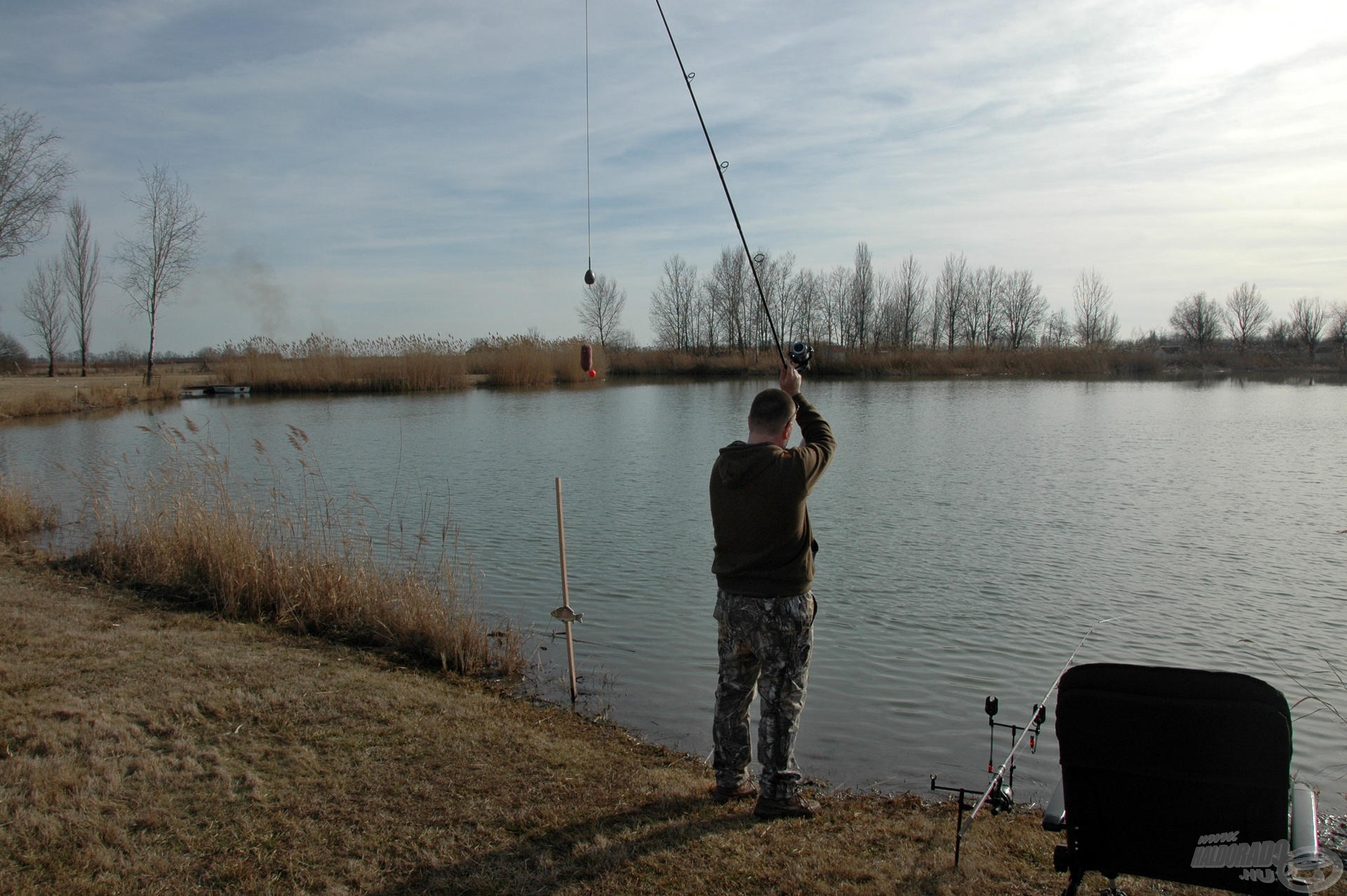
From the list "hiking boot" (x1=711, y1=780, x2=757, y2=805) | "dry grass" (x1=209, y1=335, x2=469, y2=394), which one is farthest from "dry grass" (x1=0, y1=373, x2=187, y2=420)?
"hiking boot" (x1=711, y1=780, x2=757, y2=805)

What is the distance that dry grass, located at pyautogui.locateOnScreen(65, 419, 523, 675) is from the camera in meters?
7.27

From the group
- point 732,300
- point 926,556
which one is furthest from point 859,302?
Answer: point 926,556

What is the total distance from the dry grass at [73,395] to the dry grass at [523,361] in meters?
14.5

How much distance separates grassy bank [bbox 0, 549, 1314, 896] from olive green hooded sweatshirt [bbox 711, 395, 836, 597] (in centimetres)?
111

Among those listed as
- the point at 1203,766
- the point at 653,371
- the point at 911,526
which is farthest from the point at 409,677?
the point at 653,371

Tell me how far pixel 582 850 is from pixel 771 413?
6.73ft

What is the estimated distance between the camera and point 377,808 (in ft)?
13.5

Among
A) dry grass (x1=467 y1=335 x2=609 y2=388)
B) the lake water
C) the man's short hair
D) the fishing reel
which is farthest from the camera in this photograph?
dry grass (x1=467 y1=335 x2=609 y2=388)

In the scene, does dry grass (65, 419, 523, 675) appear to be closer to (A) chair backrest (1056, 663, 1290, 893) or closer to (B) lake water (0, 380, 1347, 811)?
(B) lake water (0, 380, 1347, 811)

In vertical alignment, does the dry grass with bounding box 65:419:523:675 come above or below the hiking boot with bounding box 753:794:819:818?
above

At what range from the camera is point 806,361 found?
5039 millimetres

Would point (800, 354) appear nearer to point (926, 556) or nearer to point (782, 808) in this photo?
point (782, 808)

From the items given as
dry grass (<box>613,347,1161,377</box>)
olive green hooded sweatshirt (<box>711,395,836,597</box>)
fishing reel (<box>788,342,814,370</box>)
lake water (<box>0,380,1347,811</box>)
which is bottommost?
lake water (<box>0,380,1347,811</box>)

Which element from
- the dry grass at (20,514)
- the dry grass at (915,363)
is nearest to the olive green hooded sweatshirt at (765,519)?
the dry grass at (20,514)
